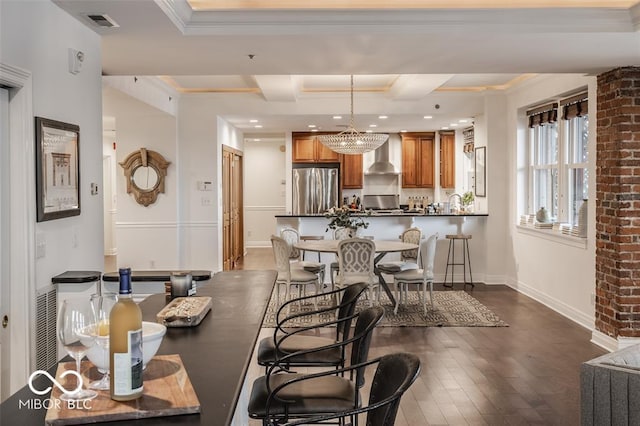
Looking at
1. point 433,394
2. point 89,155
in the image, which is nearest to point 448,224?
point 433,394

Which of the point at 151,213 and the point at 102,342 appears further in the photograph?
the point at 151,213

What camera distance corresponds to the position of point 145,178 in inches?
344

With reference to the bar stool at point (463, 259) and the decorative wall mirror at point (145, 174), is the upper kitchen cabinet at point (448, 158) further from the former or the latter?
the decorative wall mirror at point (145, 174)

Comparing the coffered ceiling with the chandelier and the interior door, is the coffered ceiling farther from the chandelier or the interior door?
the interior door

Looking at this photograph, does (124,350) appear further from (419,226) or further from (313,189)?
(313,189)

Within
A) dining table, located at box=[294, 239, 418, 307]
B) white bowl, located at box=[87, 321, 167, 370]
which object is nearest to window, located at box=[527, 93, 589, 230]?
dining table, located at box=[294, 239, 418, 307]

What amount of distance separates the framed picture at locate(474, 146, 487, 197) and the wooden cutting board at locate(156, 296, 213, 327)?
22.7ft

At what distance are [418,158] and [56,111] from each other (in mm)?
9465

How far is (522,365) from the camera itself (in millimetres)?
4957

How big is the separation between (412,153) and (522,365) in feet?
25.4

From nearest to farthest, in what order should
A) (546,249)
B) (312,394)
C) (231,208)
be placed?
(312,394), (546,249), (231,208)

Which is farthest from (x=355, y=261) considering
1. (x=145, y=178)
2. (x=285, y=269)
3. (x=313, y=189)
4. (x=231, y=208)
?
(x=313, y=189)

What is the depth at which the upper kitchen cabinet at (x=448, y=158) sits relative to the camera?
12070mm

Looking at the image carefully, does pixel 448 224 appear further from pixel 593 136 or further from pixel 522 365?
pixel 522 365
